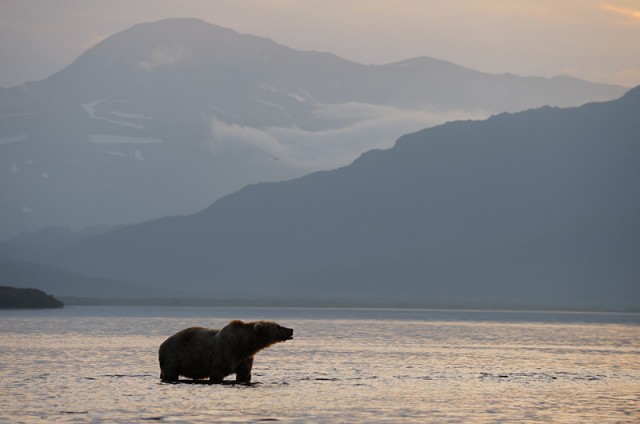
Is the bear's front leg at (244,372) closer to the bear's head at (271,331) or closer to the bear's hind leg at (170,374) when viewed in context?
the bear's head at (271,331)

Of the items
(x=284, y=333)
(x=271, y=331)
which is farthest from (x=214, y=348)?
(x=284, y=333)

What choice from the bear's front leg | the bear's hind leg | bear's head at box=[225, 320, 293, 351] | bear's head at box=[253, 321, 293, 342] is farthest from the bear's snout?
the bear's hind leg

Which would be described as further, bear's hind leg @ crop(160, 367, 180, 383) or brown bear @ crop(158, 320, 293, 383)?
bear's hind leg @ crop(160, 367, 180, 383)

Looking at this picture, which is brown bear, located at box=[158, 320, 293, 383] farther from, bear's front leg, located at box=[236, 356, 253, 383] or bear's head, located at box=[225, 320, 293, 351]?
bear's front leg, located at box=[236, 356, 253, 383]

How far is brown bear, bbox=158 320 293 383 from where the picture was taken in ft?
159

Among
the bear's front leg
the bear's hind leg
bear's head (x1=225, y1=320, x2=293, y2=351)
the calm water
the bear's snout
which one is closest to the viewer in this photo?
the calm water

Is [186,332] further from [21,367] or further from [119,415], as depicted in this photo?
[21,367]

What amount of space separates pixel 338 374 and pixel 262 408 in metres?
16.5

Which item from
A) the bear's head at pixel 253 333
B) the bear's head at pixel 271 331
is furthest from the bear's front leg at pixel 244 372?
the bear's head at pixel 271 331

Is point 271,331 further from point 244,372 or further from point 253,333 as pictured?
point 244,372

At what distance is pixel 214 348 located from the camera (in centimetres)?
4850

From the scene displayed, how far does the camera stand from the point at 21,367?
61.3 metres

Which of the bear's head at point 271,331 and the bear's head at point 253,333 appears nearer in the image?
the bear's head at point 253,333

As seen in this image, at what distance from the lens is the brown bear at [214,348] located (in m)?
48.5
